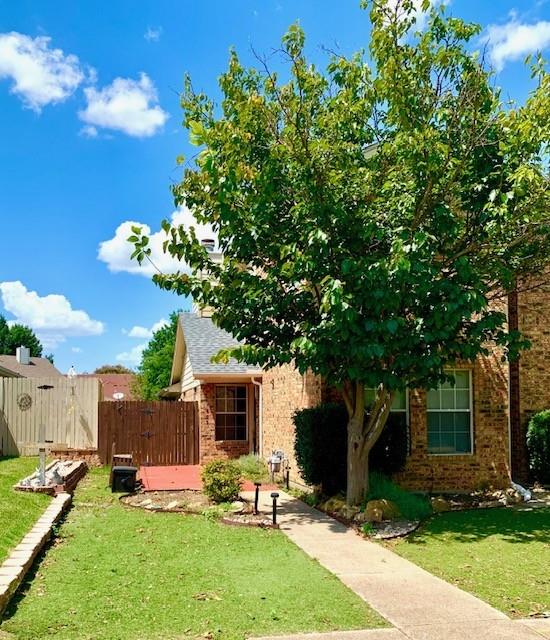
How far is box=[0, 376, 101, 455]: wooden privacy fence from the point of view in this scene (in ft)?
63.0

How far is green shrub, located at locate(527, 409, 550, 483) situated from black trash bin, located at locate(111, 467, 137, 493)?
828 centimetres

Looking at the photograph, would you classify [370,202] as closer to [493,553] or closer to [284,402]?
[493,553]

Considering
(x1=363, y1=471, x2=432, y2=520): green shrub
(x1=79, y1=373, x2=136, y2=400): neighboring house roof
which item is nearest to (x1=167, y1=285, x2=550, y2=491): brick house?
(x1=363, y1=471, x2=432, y2=520): green shrub

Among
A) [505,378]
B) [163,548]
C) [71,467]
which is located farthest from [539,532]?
[71,467]

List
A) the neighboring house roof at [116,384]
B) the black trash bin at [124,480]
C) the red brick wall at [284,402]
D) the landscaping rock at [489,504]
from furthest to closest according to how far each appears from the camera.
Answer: the neighboring house roof at [116,384] → the red brick wall at [284,402] → the black trash bin at [124,480] → the landscaping rock at [489,504]

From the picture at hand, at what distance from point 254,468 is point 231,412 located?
339 centimetres

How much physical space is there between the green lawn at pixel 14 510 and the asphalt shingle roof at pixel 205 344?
21.2 ft

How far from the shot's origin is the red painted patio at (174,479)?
46.6ft

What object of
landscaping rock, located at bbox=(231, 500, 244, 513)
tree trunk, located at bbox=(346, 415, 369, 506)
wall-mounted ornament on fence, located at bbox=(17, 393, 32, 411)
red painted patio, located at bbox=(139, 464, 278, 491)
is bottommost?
red painted patio, located at bbox=(139, 464, 278, 491)

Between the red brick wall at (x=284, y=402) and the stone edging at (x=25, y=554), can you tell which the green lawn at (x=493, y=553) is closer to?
the red brick wall at (x=284, y=402)

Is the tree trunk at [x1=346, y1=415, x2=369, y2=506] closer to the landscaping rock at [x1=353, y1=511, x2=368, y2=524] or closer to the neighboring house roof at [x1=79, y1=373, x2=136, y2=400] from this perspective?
the landscaping rock at [x1=353, y1=511, x2=368, y2=524]

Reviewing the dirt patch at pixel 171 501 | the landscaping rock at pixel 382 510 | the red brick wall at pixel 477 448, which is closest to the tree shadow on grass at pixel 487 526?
the landscaping rock at pixel 382 510

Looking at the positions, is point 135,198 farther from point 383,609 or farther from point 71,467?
point 383,609

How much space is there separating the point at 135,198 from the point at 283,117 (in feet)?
26.8
